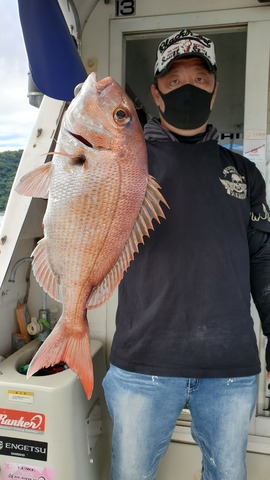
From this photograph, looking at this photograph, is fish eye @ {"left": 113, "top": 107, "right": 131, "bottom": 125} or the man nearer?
fish eye @ {"left": 113, "top": 107, "right": 131, "bottom": 125}

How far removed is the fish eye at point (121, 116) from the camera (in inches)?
47.9

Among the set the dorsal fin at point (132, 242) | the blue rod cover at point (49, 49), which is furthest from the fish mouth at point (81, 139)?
the blue rod cover at point (49, 49)

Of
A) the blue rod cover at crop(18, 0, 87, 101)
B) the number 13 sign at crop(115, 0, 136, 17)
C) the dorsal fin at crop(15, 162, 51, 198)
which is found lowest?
the dorsal fin at crop(15, 162, 51, 198)

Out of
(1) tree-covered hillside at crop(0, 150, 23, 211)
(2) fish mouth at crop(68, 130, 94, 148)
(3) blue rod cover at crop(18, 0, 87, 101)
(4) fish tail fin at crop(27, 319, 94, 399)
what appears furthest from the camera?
(1) tree-covered hillside at crop(0, 150, 23, 211)

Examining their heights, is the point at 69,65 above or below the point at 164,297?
above

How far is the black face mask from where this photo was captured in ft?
5.48

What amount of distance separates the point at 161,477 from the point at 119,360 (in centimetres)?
145

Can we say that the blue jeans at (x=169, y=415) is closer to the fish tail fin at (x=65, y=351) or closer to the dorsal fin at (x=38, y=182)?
the fish tail fin at (x=65, y=351)

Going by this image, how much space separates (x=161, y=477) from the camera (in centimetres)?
266

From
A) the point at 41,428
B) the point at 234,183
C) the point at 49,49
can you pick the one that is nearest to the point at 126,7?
the point at 49,49

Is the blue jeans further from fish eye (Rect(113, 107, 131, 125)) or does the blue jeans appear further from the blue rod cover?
the blue rod cover

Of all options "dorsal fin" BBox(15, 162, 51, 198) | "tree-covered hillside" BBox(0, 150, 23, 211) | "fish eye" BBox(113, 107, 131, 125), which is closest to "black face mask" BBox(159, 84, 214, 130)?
"fish eye" BBox(113, 107, 131, 125)

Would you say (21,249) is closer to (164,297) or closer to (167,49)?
(164,297)

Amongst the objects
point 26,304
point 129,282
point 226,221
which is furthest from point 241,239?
point 26,304
